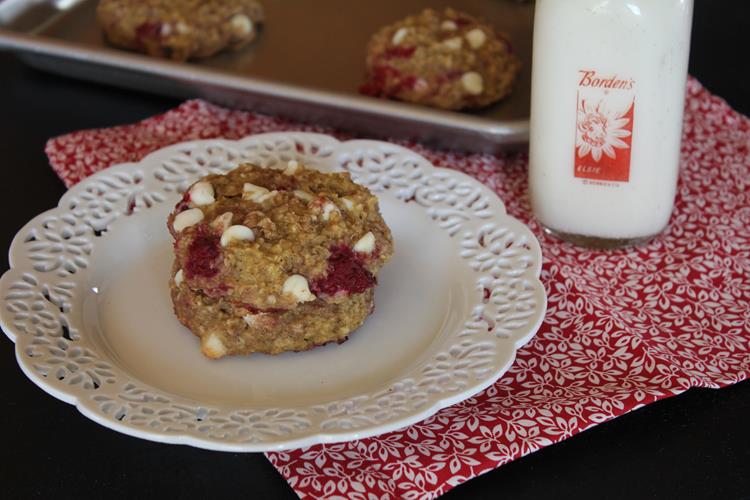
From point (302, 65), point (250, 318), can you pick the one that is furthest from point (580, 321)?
point (302, 65)

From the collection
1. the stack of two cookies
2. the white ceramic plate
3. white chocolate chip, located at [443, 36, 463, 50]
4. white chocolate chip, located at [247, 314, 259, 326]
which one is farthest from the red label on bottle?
white chocolate chip, located at [247, 314, 259, 326]

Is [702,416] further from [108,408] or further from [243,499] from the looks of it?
[108,408]

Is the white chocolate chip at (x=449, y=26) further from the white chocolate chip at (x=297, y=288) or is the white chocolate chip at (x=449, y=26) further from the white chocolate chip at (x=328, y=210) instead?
the white chocolate chip at (x=297, y=288)

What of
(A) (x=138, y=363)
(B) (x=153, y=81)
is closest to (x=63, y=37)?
(B) (x=153, y=81)

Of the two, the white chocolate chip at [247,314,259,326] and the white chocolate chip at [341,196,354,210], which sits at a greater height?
the white chocolate chip at [341,196,354,210]

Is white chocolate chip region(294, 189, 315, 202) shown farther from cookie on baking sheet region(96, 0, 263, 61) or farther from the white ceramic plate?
cookie on baking sheet region(96, 0, 263, 61)

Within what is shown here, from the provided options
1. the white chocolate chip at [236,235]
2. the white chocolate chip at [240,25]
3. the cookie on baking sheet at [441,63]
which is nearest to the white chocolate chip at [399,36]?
the cookie on baking sheet at [441,63]

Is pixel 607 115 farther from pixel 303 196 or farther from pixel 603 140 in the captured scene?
pixel 303 196
